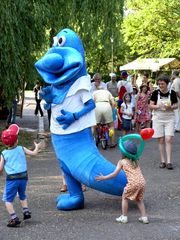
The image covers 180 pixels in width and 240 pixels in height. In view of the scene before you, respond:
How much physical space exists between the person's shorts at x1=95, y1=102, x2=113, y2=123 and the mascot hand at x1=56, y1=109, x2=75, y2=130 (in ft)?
15.1

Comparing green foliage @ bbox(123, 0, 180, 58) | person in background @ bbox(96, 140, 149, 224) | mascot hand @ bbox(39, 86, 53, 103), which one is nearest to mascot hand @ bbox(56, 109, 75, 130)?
mascot hand @ bbox(39, 86, 53, 103)

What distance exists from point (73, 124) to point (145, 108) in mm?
6878

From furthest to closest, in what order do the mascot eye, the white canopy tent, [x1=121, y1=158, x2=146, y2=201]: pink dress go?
the white canopy tent, the mascot eye, [x1=121, y1=158, x2=146, y2=201]: pink dress

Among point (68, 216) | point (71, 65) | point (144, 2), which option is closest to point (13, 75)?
point (71, 65)

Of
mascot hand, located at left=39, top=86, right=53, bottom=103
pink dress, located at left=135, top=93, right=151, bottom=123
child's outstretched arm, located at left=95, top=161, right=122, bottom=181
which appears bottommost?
pink dress, located at left=135, top=93, right=151, bottom=123

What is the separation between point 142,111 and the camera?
12.4m

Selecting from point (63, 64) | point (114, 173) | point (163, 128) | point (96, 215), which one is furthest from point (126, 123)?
point (114, 173)

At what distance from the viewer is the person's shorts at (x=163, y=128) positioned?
324 inches

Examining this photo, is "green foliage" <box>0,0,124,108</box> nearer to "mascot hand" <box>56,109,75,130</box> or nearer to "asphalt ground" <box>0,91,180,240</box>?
"asphalt ground" <box>0,91,180,240</box>

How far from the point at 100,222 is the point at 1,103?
7.87 metres

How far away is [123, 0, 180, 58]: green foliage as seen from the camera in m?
24.4

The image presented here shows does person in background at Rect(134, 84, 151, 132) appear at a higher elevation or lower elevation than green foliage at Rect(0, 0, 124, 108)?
lower

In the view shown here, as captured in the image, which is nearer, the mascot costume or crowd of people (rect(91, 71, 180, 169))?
the mascot costume

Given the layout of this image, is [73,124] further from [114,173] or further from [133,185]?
[133,185]
